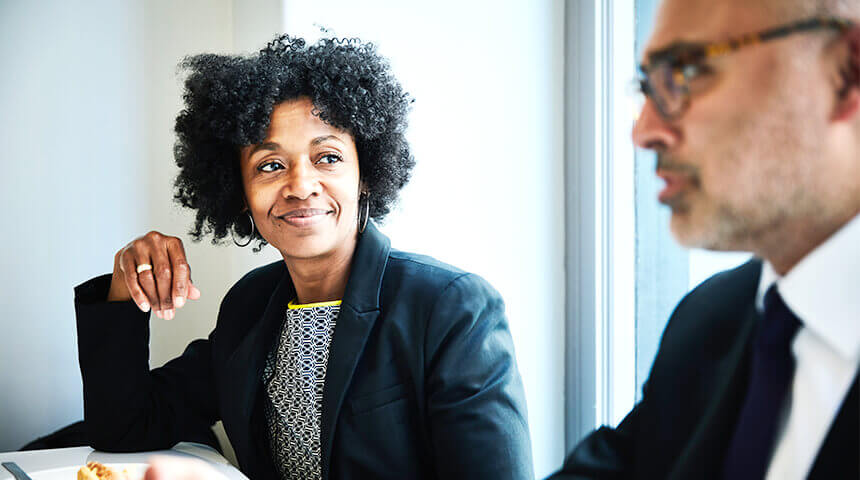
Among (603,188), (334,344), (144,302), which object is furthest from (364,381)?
(603,188)

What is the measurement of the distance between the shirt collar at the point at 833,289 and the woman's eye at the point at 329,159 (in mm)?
982

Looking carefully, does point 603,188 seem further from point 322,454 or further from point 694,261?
point 322,454

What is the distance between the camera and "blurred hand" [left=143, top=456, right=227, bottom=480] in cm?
78

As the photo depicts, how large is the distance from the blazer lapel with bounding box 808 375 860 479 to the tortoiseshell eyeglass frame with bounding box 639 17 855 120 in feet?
1.02

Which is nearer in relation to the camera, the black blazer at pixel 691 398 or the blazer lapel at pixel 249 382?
the black blazer at pixel 691 398

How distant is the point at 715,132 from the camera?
0.68 metres

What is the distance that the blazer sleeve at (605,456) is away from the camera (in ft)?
3.17

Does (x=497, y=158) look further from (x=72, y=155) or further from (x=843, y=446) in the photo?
(x=843, y=446)

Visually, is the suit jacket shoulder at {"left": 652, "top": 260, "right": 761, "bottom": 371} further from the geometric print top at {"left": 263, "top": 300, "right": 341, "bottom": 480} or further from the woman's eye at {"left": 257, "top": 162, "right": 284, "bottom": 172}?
the woman's eye at {"left": 257, "top": 162, "right": 284, "bottom": 172}

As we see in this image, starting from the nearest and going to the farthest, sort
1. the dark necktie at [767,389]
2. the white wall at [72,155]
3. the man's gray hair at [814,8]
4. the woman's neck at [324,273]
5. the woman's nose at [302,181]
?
the man's gray hair at [814,8], the dark necktie at [767,389], the woman's nose at [302,181], the woman's neck at [324,273], the white wall at [72,155]

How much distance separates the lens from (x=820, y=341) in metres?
0.68

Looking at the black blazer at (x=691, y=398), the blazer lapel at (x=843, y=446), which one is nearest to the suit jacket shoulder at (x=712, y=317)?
the black blazer at (x=691, y=398)

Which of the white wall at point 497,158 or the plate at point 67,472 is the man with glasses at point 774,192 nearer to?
the plate at point 67,472

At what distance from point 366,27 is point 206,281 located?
2.80ft
